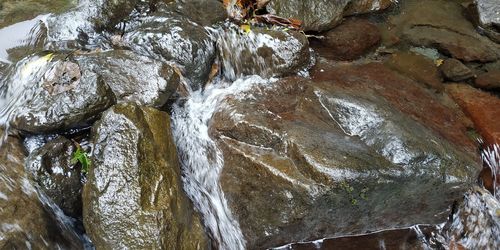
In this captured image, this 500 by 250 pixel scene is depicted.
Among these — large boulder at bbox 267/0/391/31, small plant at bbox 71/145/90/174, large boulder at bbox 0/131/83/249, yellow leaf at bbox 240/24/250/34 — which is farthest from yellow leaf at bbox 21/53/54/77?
large boulder at bbox 267/0/391/31

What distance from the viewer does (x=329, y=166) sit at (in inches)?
135

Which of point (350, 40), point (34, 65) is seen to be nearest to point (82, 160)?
point (34, 65)

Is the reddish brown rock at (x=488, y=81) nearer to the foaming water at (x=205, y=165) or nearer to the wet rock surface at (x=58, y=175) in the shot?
the foaming water at (x=205, y=165)

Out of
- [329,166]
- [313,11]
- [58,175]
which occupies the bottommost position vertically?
[58,175]

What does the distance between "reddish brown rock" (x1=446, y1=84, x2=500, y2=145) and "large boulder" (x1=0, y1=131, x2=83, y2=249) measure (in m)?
4.01

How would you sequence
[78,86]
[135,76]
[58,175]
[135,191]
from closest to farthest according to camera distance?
[135,191] < [58,175] < [78,86] < [135,76]

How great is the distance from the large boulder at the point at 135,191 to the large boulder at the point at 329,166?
0.55 metres

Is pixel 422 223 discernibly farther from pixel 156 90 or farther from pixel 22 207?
pixel 22 207

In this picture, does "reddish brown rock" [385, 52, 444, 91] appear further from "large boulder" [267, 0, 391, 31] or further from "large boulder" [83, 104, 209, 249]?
"large boulder" [83, 104, 209, 249]

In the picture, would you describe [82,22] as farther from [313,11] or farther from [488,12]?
[488,12]

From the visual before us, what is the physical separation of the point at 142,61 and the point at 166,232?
1861 mm

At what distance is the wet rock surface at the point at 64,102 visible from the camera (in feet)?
12.2

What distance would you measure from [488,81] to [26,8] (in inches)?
215

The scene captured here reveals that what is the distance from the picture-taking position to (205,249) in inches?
134
